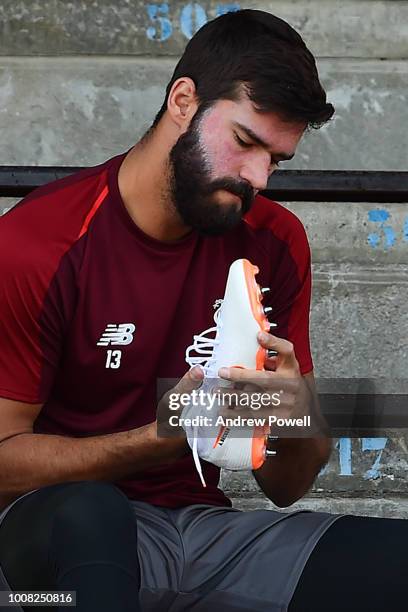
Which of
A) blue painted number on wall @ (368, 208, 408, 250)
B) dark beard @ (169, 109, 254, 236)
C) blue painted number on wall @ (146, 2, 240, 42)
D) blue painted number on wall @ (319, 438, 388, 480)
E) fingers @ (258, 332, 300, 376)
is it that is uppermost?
blue painted number on wall @ (146, 2, 240, 42)

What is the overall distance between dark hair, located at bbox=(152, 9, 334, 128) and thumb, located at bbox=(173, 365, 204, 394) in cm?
58

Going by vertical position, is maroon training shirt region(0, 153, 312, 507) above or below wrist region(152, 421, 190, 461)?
above

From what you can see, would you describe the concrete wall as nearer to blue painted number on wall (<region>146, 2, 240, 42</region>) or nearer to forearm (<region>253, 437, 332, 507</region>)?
blue painted number on wall (<region>146, 2, 240, 42</region>)

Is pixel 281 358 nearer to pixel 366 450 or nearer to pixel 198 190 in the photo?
pixel 198 190

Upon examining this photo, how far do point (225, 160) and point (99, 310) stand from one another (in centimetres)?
39

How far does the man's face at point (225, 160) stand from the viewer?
215 cm

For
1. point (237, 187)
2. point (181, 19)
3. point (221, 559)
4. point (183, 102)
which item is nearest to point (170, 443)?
point (221, 559)

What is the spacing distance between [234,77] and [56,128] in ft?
4.88

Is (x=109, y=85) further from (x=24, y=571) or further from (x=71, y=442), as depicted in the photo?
(x=24, y=571)

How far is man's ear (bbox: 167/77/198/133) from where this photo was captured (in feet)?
7.30

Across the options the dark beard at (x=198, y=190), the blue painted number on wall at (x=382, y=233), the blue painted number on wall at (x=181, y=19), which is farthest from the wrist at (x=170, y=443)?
the blue painted number on wall at (x=181, y=19)

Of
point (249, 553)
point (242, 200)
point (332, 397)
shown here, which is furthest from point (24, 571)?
point (332, 397)

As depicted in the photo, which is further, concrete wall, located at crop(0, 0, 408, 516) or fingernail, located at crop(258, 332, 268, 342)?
concrete wall, located at crop(0, 0, 408, 516)

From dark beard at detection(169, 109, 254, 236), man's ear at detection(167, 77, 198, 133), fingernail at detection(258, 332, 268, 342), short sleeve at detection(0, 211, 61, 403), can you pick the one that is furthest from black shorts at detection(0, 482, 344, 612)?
man's ear at detection(167, 77, 198, 133)
